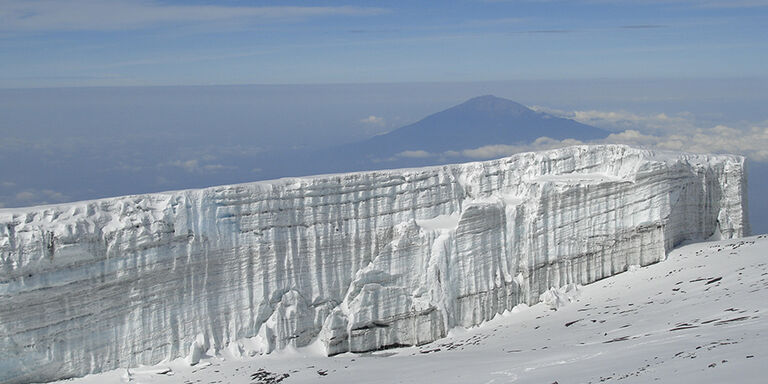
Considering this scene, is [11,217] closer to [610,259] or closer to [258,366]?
[258,366]

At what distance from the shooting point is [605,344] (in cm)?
2181

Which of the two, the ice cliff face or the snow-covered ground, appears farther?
the ice cliff face

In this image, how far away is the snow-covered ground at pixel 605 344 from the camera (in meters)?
16.7

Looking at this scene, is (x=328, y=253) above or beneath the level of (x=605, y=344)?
above

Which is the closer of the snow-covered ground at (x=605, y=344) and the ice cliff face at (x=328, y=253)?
the snow-covered ground at (x=605, y=344)

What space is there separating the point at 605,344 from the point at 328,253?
10867 millimetres

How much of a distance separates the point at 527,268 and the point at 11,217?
20.6 m

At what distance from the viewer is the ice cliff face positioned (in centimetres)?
2198

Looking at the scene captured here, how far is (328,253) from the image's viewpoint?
89.1 feet

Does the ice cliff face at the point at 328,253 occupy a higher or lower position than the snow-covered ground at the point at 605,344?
higher

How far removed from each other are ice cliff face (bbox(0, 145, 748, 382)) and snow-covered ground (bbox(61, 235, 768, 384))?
3.05 ft

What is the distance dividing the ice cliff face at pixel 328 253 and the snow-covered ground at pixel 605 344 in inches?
36.6

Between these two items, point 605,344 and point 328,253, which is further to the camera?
point 328,253

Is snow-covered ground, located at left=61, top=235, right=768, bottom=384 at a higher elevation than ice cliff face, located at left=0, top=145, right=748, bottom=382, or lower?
lower
